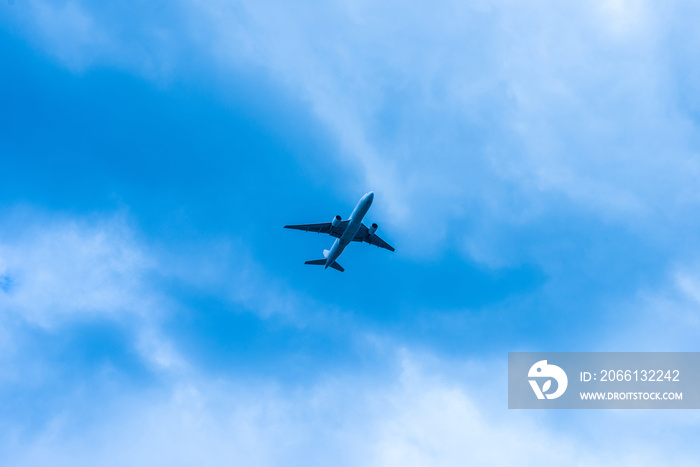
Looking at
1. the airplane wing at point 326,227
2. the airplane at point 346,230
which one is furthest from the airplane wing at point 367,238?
the airplane wing at point 326,227

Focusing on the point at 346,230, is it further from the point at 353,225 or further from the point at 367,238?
the point at 367,238

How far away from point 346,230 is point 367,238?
13033 mm

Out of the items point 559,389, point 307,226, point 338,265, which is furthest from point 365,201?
point 559,389

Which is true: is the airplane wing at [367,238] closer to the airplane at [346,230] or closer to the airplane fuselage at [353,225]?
the airplane at [346,230]

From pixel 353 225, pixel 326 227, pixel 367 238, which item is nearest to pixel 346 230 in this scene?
pixel 353 225

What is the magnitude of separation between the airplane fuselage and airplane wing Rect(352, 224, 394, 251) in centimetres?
566

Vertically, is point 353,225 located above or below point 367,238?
below

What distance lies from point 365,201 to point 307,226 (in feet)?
61.0

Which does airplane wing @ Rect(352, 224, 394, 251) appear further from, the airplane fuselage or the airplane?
the airplane fuselage

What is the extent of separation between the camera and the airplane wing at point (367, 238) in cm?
8900

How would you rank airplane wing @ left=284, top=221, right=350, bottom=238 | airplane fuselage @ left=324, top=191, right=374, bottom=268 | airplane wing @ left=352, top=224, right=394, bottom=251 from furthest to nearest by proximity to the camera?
airplane wing @ left=352, top=224, right=394, bottom=251 < airplane wing @ left=284, top=221, right=350, bottom=238 < airplane fuselage @ left=324, top=191, right=374, bottom=268

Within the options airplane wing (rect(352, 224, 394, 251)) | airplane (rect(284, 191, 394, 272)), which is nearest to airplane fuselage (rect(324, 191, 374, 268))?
airplane (rect(284, 191, 394, 272))

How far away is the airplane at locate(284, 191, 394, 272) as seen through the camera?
2889 inches

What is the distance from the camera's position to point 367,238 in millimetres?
90938
